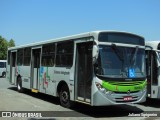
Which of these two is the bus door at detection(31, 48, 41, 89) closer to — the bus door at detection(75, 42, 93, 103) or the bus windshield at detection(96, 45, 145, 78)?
the bus door at detection(75, 42, 93, 103)

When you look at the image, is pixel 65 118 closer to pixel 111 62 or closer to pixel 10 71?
pixel 111 62

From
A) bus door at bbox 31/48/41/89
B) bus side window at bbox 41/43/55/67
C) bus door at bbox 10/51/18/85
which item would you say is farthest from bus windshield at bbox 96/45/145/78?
bus door at bbox 10/51/18/85

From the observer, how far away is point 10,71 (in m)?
21.1

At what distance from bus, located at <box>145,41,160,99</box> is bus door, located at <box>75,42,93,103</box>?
351 centimetres

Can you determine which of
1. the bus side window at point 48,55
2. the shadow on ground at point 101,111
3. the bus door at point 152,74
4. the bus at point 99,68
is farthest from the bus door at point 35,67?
the bus door at point 152,74

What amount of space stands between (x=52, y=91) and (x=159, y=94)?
4624mm

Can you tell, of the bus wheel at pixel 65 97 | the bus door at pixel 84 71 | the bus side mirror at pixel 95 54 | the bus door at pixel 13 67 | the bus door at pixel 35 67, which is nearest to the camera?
the bus side mirror at pixel 95 54

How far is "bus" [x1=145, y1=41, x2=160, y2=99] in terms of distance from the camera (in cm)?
1345

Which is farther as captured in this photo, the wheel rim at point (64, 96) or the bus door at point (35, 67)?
the bus door at point (35, 67)

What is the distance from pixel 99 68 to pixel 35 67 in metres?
6.68

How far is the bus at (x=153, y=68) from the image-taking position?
44.1 feet

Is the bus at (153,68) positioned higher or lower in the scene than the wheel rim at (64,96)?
higher

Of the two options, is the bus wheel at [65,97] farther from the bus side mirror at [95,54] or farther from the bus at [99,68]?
the bus side mirror at [95,54]

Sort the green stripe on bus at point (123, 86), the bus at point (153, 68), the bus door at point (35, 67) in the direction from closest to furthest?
the green stripe on bus at point (123, 86) → the bus at point (153, 68) → the bus door at point (35, 67)
